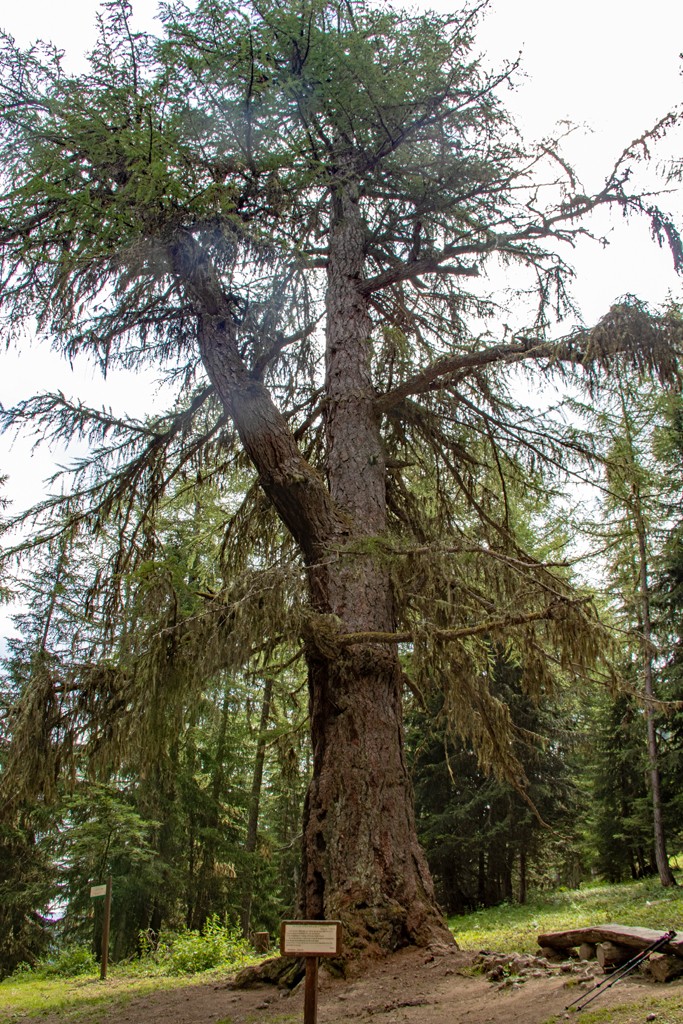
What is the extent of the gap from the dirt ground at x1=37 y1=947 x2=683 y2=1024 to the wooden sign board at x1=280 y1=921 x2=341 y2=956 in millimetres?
446

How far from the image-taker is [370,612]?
17.4ft

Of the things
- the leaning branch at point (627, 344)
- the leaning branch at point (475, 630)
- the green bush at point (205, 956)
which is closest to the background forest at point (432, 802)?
the green bush at point (205, 956)

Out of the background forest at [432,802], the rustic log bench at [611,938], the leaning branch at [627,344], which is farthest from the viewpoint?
the background forest at [432,802]

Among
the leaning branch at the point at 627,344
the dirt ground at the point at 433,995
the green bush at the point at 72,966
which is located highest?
the leaning branch at the point at 627,344

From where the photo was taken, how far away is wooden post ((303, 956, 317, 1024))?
10.8 feet

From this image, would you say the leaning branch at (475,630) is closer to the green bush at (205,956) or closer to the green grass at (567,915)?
the green grass at (567,915)

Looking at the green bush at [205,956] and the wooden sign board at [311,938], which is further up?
the wooden sign board at [311,938]

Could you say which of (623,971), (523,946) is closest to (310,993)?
(623,971)

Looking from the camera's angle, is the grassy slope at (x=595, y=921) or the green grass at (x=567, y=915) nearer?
the grassy slope at (x=595, y=921)

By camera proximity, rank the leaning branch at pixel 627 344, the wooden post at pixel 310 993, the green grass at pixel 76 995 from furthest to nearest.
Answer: the green grass at pixel 76 995 → the leaning branch at pixel 627 344 → the wooden post at pixel 310 993

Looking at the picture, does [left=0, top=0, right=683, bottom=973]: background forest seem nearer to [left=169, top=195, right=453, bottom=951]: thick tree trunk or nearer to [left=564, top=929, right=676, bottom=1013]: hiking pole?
[left=169, top=195, right=453, bottom=951]: thick tree trunk

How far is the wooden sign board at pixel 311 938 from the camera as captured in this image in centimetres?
343

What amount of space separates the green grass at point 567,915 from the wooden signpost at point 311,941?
139 inches

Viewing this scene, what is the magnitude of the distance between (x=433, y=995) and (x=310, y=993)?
835mm
